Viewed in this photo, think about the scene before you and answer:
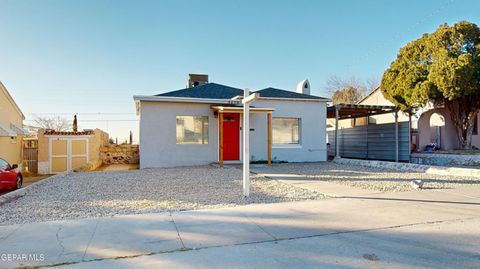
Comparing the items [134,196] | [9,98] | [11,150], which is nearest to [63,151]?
[11,150]

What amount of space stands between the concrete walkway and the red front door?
7.57m

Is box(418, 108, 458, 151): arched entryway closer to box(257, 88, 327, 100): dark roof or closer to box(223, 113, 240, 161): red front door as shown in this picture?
box(257, 88, 327, 100): dark roof

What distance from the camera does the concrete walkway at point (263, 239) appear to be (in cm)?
323

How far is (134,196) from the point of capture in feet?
21.8

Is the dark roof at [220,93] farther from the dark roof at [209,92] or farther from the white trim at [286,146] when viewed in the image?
the white trim at [286,146]

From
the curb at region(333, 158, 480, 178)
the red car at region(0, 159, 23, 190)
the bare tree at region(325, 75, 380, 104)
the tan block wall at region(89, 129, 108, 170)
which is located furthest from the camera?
the bare tree at region(325, 75, 380, 104)

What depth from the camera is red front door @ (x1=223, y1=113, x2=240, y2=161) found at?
1300cm

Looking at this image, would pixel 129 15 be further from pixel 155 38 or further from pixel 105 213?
pixel 105 213

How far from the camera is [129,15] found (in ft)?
39.4

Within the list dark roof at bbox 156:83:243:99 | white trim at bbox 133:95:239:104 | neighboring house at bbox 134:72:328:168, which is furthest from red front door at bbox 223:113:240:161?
dark roof at bbox 156:83:243:99

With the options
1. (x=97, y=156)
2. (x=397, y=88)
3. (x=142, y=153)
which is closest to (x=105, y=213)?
(x=142, y=153)

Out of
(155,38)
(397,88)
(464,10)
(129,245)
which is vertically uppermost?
(464,10)

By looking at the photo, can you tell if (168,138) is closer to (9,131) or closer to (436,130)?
(9,131)

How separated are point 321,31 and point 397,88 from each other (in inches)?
198
